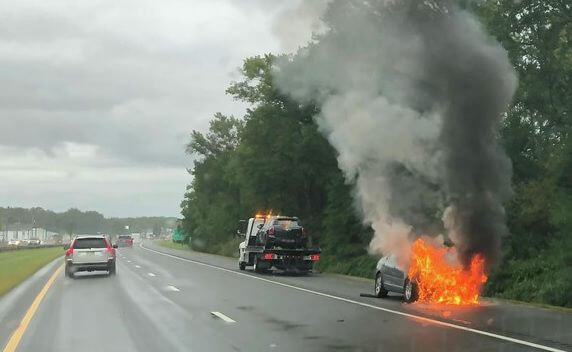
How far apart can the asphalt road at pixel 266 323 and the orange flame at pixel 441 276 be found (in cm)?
61

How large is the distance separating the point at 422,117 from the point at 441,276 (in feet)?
18.1

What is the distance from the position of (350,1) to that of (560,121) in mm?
9289

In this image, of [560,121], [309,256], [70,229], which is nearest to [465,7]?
[560,121]

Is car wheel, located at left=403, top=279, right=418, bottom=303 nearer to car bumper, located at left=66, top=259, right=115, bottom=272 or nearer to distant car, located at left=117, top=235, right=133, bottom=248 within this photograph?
car bumper, located at left=66, top=259, right=115, bottom=272

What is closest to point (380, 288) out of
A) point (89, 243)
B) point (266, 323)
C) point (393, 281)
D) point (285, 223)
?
point (393, 281)

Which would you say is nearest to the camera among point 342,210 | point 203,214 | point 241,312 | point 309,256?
point 241,312

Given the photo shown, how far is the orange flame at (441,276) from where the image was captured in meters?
16.0

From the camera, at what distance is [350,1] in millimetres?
21531

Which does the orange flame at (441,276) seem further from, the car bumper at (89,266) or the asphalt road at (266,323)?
the car bumper at (89,266)

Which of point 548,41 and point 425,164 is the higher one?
point 548,41

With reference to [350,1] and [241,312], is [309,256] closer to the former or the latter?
[350,1]

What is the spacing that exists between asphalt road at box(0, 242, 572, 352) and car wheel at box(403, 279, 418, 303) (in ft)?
1.19

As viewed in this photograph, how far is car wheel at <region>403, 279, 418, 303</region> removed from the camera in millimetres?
16078

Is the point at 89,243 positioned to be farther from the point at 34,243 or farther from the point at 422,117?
the point at 34,243
